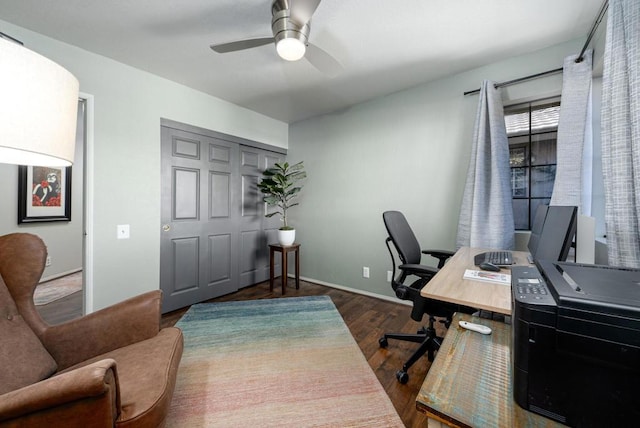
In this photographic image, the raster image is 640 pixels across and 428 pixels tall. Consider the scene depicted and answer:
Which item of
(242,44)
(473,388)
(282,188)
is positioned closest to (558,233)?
(473,388)

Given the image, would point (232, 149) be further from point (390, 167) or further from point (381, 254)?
point (381, 254)

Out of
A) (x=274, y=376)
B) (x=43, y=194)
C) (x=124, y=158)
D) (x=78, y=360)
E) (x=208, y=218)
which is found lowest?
(x=274, y=376)

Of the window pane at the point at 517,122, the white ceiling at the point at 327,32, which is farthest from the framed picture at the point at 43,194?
the window pane at the point at 517,122

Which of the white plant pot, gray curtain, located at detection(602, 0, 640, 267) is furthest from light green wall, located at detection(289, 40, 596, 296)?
gray curtain, located at detection(602, 0, 640, 267)

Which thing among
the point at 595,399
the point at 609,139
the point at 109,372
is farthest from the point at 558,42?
the point at 109,372

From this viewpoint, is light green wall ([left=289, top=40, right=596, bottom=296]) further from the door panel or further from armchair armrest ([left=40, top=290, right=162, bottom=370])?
armchair armrest ([left=40, top=290, right=162, bottom=370])

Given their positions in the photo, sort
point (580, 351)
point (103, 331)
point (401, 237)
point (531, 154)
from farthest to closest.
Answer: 1. point (531, 154)
2. point (401, 237)
3. point (103, 331)
4. point (580, 351)

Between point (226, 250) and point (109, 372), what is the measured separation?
2.40 metres

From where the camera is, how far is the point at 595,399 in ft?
1.70

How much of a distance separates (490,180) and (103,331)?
114 inches

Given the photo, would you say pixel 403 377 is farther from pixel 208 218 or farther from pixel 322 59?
pixel 208 218

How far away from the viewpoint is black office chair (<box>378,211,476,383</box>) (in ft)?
5.32

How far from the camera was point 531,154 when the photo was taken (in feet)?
7.41

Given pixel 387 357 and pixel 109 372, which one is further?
pixel 387 357
